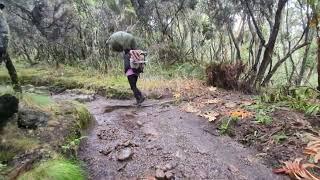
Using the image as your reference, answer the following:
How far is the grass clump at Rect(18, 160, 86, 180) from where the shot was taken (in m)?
3.61

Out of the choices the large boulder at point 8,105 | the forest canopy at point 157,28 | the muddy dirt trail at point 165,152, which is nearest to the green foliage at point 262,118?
the muddy dirt trail at point 165,152

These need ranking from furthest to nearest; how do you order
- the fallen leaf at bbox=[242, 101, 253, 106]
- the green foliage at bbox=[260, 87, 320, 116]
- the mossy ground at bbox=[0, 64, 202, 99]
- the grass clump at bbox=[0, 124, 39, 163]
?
the mossy ground at bbox=[0, 64, 202, 99], the fallen leaf at bbox=[242, 101, 253, 106], the green foliage at bbox=[260, 87, 320, 116], the grass clump at bbox=[0, 124, 39, 163]

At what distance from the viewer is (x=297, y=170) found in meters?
4.11

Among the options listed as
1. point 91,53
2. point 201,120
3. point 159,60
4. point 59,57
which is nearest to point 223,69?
point 201,120

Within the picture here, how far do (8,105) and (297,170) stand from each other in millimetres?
3591

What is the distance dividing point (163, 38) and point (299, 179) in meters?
8.25

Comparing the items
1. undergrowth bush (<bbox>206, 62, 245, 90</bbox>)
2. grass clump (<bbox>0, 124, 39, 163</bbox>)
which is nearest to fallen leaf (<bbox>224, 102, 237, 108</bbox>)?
undergrowth bush (<bbox>206, 62, 245, 90</bbox>)

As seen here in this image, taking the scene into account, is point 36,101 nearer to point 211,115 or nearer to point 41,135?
point 41,135

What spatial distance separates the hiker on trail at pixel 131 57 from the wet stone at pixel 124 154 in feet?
9.28

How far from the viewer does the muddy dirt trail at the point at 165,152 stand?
4270 mm

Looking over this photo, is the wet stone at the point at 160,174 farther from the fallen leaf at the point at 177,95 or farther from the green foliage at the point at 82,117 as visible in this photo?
the fallen leaf at the point at 177,95

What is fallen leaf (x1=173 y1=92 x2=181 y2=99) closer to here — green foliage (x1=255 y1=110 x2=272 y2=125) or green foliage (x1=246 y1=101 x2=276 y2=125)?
green foliage (x1=246 y1=101 x2=276 y2=125)

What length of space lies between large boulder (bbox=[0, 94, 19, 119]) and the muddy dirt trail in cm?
102

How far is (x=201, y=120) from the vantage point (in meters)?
6.16
